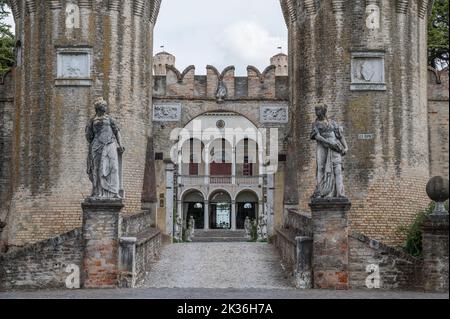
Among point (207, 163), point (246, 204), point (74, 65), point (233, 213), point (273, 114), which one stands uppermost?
point (74, 65)

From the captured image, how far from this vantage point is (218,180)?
5688 centimetres

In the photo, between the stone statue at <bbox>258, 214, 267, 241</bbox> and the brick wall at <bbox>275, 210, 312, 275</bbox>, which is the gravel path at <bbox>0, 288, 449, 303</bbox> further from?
the stone statue at <bbox>258, 214, 267, 241</bbox>

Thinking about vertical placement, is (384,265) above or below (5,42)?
below

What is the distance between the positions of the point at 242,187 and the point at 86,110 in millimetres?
34458

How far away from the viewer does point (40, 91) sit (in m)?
22.9

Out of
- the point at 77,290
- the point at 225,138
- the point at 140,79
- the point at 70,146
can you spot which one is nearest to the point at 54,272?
the point at 77,290

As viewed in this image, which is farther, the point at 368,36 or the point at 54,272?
the point at 368,36

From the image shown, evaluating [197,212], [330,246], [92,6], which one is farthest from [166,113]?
[197,212]

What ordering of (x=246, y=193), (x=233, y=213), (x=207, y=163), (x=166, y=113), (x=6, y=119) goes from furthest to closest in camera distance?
(x=246, y=193), (x=233, y=213), (x=207, y=163), (x=166, y=113), (x=6, y=119)

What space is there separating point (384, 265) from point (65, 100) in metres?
11.4

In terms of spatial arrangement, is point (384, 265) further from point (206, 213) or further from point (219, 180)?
point (219, 180)

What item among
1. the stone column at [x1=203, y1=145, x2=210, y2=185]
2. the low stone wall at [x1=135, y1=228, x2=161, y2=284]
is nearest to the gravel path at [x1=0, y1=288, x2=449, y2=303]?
the low stone wall at [x1=135, y1=228, x2=161, y2=284]

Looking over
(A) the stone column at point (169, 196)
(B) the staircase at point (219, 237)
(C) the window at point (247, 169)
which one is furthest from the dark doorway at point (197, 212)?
(A) the stone column at point (169, 196)

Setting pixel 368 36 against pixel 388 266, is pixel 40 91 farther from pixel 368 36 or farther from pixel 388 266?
pixel 388 266
